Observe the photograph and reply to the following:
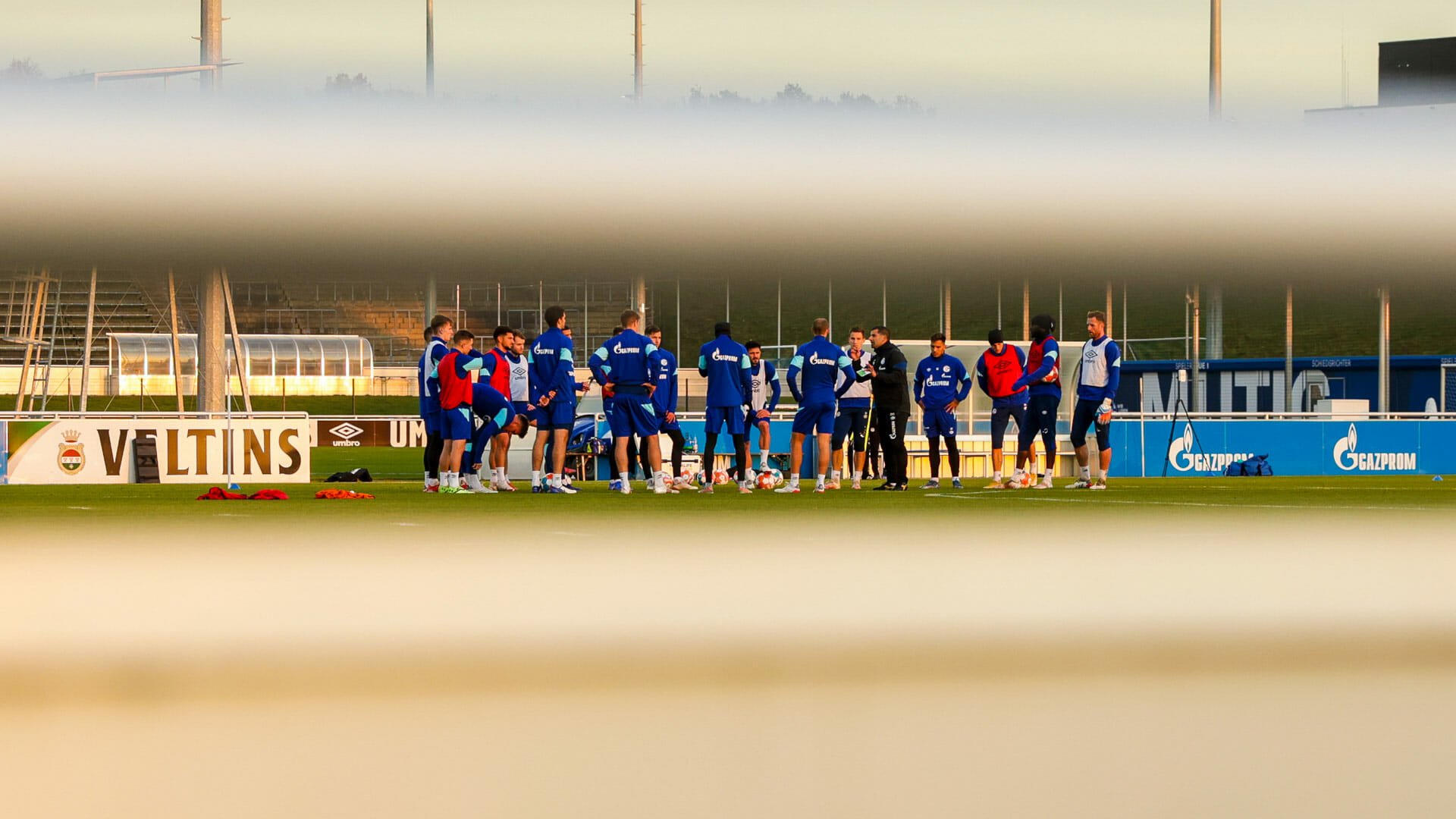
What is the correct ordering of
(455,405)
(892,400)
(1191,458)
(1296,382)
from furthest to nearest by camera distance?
(1296,382) < (1191,458) < (892,400) < (455,405)

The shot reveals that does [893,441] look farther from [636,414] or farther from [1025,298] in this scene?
[1025,298]

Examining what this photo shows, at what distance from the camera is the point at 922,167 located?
1.15 meters

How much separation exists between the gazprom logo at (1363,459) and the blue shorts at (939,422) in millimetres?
11225

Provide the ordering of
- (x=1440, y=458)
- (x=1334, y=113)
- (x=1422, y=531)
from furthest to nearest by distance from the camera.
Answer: (x=1440, y=458)
(x=1422, y=531)
(x=1334, y=113)

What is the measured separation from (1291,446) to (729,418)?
534 inches

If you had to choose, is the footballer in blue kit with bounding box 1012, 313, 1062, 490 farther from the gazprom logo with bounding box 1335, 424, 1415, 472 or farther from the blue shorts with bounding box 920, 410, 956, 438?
the gazprom logo with bounding box 1335, 424, 1415, 472

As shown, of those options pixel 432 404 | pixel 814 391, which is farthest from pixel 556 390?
pixel 814 391

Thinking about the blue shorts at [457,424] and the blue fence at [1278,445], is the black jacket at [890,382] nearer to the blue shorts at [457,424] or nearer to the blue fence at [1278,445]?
the blue shorts at [457,424]

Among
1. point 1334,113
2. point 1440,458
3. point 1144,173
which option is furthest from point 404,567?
point 1440,458

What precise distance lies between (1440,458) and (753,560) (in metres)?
27.9

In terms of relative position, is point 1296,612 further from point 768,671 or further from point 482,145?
point 482,145

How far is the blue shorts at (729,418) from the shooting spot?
52.5 feet

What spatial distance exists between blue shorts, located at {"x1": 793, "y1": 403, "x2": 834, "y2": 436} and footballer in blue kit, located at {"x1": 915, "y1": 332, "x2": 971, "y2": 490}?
1.87m

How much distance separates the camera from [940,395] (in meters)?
17.8
